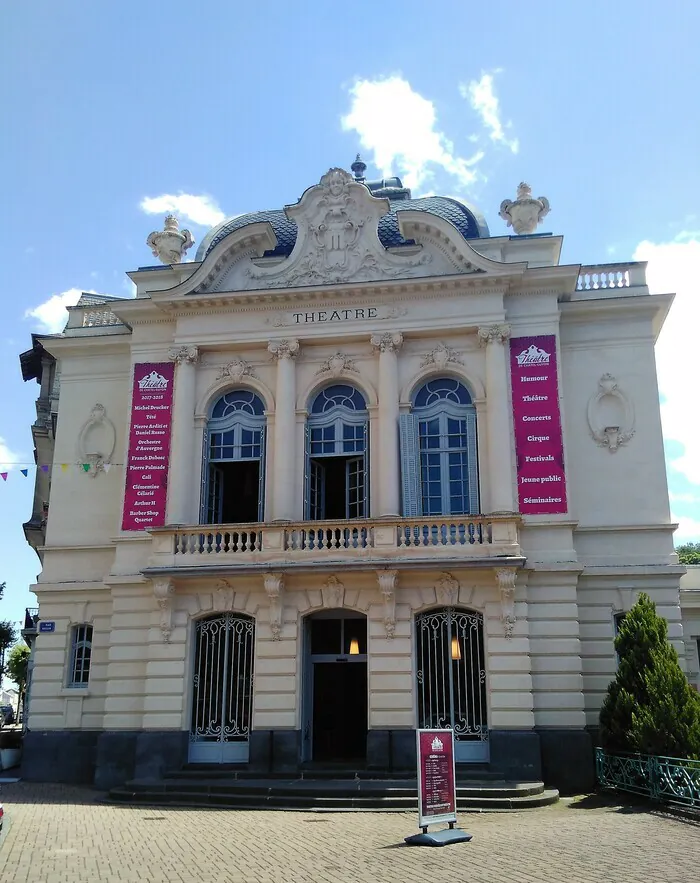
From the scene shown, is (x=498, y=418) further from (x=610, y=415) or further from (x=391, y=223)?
(x=391, y=223)

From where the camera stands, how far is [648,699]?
1756 cm

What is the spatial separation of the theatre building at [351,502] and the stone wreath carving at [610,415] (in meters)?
0.05

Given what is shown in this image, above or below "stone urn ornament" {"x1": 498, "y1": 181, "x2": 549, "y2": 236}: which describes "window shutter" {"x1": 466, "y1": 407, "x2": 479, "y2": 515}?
below

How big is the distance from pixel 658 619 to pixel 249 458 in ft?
34.3

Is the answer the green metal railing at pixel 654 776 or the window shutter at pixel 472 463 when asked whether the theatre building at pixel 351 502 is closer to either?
the window shutter at pixel 472 463

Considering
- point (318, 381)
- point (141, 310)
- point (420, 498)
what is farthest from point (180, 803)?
point (141, 310)

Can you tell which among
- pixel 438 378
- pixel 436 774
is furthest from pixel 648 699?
pixel 438 378

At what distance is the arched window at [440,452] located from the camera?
21469mm

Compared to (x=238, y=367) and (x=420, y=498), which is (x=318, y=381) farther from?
(x=420, y=498)

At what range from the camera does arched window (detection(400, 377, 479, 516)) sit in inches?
845

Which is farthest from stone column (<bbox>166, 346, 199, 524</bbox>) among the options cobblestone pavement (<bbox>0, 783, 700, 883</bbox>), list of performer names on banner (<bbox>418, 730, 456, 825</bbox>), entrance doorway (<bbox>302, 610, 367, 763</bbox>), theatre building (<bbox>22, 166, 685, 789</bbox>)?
list of performer names on banner (<bbox>418, 730, 456, 825</bbox>)

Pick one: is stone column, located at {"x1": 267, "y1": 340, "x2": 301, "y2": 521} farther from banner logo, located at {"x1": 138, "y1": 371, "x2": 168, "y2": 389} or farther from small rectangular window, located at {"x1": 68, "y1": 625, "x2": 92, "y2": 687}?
small rectangular window, located at {"x1": 68, "y1": 625, "x2": 92, "y2": 687}

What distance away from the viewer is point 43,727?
22.1 meters

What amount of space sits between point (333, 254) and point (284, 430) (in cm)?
484
